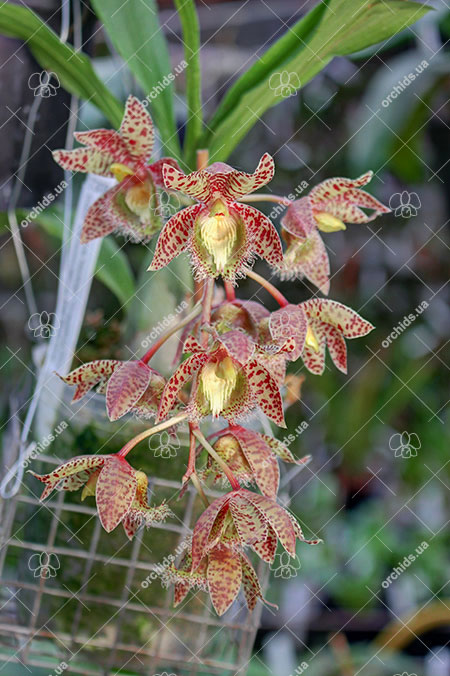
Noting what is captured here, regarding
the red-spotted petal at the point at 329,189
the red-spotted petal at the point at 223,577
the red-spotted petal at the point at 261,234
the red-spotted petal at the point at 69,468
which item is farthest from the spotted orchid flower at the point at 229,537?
the red-spotted petal at the point at 329,189

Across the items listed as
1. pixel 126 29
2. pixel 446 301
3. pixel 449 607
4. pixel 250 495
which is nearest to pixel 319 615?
pixel 449 607

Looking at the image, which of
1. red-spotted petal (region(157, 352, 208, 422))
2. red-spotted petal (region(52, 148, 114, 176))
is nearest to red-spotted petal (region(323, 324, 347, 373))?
red-spotted petal (region(157, 352, 208, 422))

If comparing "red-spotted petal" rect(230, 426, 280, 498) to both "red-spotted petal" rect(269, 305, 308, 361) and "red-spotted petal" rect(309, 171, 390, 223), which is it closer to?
"red-spotted petal" rect(269, 305, 308, 361)

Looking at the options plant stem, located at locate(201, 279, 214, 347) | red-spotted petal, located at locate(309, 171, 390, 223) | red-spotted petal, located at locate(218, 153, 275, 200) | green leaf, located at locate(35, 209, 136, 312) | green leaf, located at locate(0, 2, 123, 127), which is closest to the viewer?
red-spotted petal, located at locate(218, 153, 275, 200)

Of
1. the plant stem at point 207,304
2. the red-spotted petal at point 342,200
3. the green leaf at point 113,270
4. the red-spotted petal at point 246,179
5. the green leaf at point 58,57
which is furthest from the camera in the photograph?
the green leaf at point 113,270

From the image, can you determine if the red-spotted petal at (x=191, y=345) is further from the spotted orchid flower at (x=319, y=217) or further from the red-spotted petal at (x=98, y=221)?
the red-spotted petal at (x=98, y=221)

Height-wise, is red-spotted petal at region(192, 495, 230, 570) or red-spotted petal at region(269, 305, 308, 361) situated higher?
red-spotted petal at region(269, 305, 308, 361)

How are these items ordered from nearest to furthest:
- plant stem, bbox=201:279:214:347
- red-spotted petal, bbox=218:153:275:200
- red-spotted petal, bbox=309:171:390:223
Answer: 1. red-spotted petal, bbox=218:153:275:200
2. plant stem, bbox=201:279:214:347
3. red-spotted petal, bbox=309:171:390:223

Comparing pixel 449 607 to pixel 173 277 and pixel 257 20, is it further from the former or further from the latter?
pixel 257 20
